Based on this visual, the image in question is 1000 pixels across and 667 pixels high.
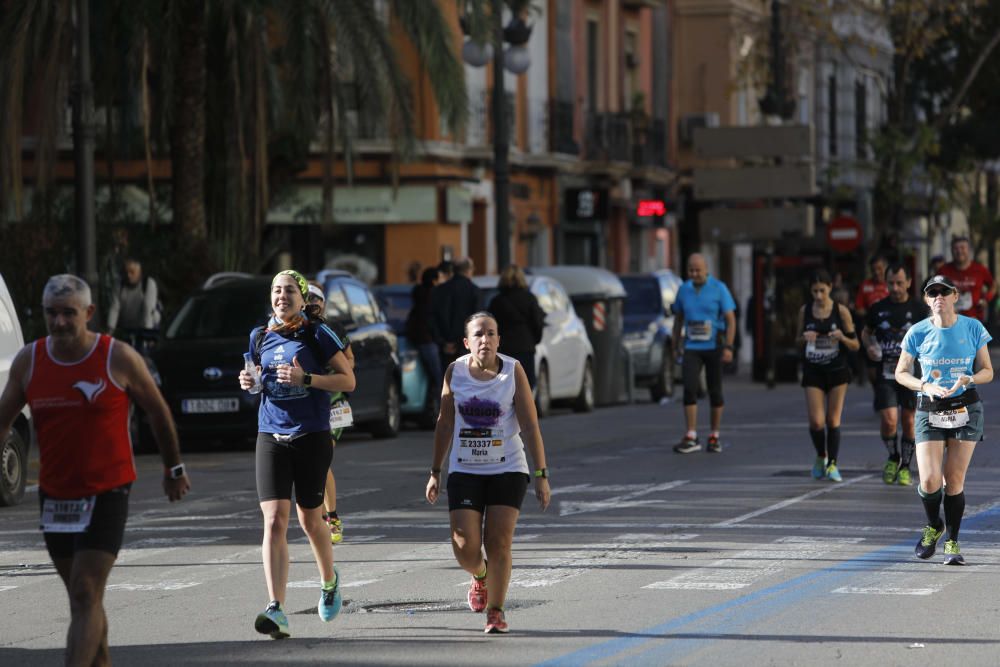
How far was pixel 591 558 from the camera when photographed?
1236 centimetres

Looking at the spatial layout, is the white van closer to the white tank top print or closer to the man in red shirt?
the white tank top print

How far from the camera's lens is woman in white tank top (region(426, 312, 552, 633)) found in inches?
380

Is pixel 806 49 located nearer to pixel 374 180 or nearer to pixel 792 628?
pixel 374 180

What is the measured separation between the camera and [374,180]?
39000 mm

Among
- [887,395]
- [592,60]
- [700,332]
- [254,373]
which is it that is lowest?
[887,395]

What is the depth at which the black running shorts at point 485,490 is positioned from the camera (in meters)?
9.70

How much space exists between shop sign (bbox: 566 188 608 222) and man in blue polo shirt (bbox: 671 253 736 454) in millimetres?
24349

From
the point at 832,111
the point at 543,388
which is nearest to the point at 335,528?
the point at 543,388

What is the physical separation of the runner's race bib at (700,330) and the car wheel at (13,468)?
6.57 m

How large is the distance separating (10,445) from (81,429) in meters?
8.45

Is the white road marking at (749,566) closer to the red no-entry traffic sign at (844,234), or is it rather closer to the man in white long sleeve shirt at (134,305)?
the man in white long sleeve shirt at (134,305)

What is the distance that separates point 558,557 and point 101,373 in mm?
4936

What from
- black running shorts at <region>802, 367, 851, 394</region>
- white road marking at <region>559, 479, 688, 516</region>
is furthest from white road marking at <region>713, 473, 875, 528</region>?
white road marking at <region>559, 479, 688, 516</region>

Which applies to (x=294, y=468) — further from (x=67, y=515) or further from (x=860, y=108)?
(x=860, y=108)
